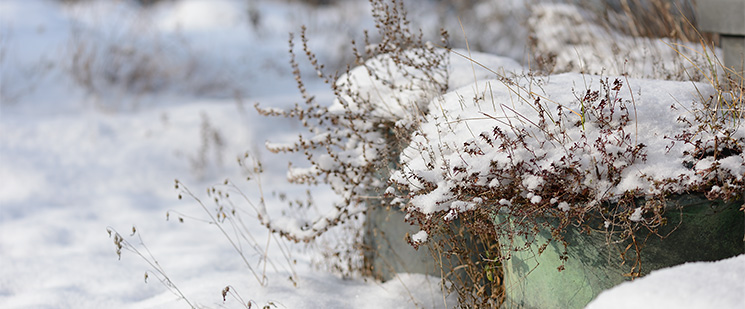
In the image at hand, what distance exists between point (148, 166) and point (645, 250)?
14.1ft

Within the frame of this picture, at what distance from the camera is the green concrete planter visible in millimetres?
1794

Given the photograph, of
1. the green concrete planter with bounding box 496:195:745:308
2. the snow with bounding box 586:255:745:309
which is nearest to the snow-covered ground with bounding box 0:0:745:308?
the snow with bounding box 586:255:745:309

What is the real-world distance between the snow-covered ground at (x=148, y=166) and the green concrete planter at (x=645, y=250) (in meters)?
0.20

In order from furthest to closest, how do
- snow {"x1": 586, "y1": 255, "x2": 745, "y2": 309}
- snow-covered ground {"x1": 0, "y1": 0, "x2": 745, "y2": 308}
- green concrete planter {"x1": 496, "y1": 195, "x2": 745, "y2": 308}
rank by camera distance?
snow-covered ground {"x1": 0, "y1": 0, "x2": 745, "y2": 308}, green concrete planter {"x1": 496, "y1": 195, "x2": 745, "y2": 308}, snow {"x1": 586, "y1": 255, "x2": 745, "y2": 309}

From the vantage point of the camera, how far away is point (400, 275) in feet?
9.34

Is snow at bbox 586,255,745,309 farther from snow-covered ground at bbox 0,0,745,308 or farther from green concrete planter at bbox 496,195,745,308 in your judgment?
green concrete planter at bbox 496,195,745,308

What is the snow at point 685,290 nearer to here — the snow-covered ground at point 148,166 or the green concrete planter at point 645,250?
the snow-covered ground at point 148,166

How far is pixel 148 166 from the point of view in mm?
5262

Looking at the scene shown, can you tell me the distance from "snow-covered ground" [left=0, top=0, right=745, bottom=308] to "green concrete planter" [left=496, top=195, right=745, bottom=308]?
0.66ft

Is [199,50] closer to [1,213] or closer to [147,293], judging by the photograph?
[1,213]

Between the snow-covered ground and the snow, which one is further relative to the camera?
the snow-covered ground

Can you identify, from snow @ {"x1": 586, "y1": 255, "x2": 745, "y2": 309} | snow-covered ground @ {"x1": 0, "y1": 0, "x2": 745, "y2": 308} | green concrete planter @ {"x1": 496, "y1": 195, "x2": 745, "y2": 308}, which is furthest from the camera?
snow-covered ground @ {"x1": 0, "y1": 0, "x2": 745, "y2": 308}

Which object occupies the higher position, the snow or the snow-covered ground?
the snow-covered ground

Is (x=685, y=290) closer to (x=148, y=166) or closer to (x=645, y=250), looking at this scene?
(x=645, y=250)
